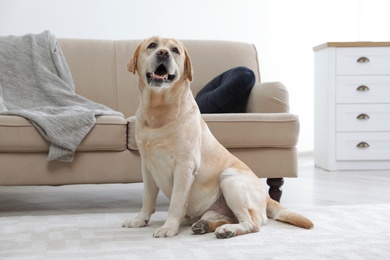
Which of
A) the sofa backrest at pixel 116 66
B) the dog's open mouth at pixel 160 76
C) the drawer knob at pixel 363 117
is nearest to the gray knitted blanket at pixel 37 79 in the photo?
the sofa backrest at pixel 116 66

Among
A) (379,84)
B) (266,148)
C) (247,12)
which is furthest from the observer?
(247,12)

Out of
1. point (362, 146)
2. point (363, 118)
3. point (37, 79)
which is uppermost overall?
point (37, 79)

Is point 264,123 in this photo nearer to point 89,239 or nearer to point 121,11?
point 89,239

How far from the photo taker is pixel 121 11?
16.5 ft

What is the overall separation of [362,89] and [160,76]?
2.77m

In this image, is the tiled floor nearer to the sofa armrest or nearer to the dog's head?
the sofa armrest

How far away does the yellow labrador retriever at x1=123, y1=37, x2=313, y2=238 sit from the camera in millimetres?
2131

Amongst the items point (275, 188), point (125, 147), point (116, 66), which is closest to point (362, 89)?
point (275, 188)

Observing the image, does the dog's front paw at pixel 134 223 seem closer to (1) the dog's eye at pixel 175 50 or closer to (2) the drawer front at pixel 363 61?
(1) the dog's eye at pixel 175 50

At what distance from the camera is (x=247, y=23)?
5352mm

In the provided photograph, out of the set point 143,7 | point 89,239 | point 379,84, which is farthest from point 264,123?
point 143,7

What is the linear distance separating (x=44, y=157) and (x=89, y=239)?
77cm

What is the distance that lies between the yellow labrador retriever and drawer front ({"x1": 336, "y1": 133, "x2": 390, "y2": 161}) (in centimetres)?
230

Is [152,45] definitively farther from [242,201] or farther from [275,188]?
[275,188]
